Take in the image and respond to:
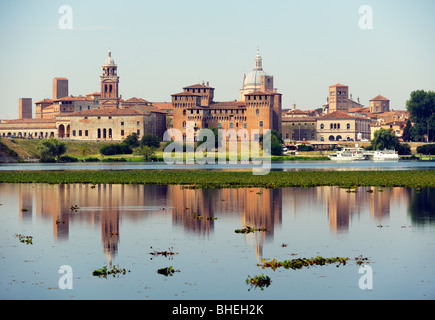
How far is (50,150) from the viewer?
118 meters

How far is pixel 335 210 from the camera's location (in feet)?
115

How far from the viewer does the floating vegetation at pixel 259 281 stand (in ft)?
63.3

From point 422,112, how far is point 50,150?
7814cm

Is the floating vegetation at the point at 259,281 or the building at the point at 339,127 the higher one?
the building at the point at 339,127

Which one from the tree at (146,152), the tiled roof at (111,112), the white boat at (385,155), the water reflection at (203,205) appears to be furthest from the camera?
the tiled roof at (111,112)

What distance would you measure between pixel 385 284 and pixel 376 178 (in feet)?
135

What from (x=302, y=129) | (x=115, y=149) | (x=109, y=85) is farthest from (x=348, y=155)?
(x=109, y=85)

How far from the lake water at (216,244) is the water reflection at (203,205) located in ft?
0.19

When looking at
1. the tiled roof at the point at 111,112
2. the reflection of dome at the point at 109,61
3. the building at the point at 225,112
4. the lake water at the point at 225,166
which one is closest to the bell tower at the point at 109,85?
the reflection of dome at the point at 109,61

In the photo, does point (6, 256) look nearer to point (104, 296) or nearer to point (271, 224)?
point (104, 296)

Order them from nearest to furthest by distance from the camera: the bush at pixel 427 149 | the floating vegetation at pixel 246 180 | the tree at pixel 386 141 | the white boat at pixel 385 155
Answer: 1. the floating vegetation at pixel 246 180
2. the white boat at pixel 385 155
3. the bush at pixel 427 149
4. the tree at pixel 386 141

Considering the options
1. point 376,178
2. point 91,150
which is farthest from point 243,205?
point 91,150

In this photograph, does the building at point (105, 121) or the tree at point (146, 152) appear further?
the building at point (105, 121)

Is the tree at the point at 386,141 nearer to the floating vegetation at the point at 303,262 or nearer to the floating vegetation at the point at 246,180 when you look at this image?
the floating vegetation at the point at 246,180
